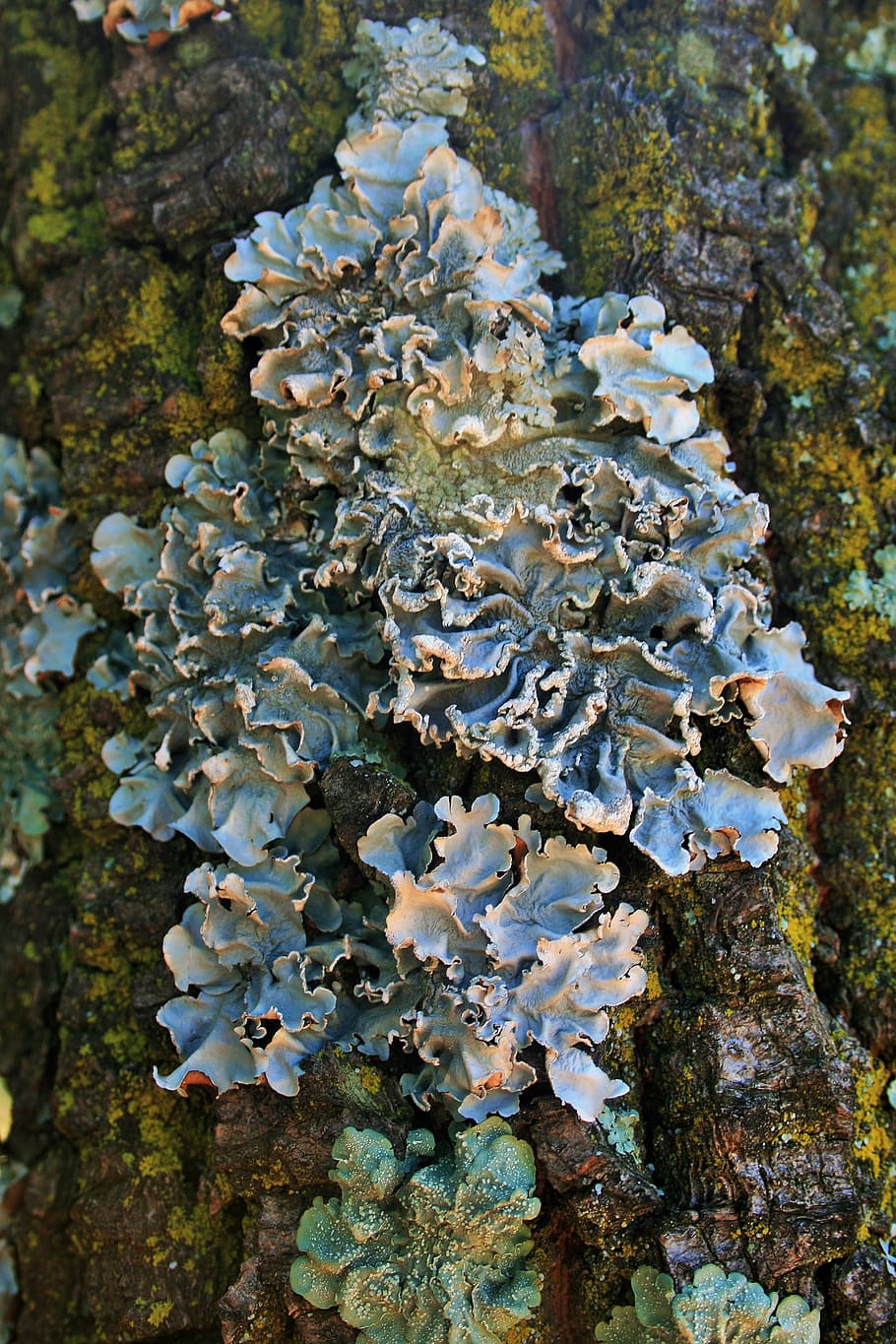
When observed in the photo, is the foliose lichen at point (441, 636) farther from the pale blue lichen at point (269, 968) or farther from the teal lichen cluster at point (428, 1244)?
the teal lichen cluster at point (428, 1244)

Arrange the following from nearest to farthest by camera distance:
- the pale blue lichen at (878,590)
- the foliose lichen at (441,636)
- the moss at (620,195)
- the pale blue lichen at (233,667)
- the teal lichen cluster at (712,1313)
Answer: the teal lichen cluster at (712,1313) < the foliose lichen at (441,636) < the pale blue lichen at (233,667) < the pale blue lichen at (878,590) < the moss at (620,195)

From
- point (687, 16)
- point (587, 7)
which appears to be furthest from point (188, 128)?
point (687, 16)

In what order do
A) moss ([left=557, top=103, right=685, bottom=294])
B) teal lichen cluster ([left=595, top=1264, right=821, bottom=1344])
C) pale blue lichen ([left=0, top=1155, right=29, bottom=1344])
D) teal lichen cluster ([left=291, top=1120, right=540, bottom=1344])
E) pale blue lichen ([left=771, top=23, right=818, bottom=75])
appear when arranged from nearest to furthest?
teal lichen cluster ([left=595, top=1264, right=821, bottom=1344]) < teal lichen cluster ([left=291, top=1120, right=540, bottom=1344]) < moss ([left=557, top=103, right=685, bottom=294]) < pale blue lichen ([left=0, top=1155, right=29, bottom=1344]) < pale blue lichen ([left=771, top=23, right=818, bottom=75])

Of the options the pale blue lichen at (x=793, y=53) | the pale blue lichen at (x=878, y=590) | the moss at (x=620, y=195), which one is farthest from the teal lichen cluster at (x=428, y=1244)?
the pale blue lichen at (x=793, y=53)

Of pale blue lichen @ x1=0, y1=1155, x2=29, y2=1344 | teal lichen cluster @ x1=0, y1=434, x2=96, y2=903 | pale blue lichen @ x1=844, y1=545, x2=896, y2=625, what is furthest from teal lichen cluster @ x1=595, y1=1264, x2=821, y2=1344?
teal lichen cluster @ x1=0, y1=434, x2=96, y2=903

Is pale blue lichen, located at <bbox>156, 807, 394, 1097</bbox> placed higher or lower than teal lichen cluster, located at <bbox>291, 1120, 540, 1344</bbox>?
higher

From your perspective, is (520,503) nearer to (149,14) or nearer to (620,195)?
(620,195)

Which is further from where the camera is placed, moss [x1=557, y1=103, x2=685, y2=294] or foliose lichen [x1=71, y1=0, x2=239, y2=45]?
foliose lichen [x1=71, y1=0, x2=239, y2=45]

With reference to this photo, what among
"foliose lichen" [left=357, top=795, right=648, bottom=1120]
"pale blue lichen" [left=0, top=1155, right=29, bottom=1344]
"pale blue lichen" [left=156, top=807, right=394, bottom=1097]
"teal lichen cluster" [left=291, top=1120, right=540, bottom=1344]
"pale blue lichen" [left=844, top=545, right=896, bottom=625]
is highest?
"pale blue lichen" [left=844, top=545, right=896, bottom=625]

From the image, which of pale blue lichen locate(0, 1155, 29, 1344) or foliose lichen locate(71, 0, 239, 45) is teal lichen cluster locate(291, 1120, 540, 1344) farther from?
foliose lichen locate(71, 0, 239, 45)
